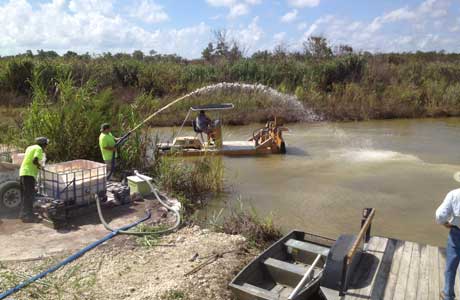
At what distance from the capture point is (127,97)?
24.5 m

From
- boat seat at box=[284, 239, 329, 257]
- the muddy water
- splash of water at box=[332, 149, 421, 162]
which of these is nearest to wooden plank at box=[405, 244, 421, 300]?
boat seat at box=[284, 239, 329, 257]

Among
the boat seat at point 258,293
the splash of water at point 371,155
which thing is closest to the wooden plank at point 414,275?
the boat seat at point 258,293

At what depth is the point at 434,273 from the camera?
5.86 metres

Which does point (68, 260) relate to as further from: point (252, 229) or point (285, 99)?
point (285, 99)

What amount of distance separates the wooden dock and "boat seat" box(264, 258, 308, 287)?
2.18 feet

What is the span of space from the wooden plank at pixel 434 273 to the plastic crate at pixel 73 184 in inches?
227

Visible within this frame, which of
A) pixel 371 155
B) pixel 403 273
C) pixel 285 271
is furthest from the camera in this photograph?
pixel 371 155

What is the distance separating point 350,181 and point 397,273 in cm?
644

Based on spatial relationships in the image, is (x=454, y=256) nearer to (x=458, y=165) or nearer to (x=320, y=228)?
(x=320, y=228)

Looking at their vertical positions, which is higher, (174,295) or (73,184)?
(73,184)

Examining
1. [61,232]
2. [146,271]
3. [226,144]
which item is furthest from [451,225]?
[226,144]

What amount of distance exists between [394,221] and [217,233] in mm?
3832

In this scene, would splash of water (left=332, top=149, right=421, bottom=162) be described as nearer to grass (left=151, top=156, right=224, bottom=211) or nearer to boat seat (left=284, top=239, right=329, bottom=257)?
grass (left=151, top=156, right=224, bottom=211)

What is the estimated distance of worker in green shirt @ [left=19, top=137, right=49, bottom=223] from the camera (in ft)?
25.5
